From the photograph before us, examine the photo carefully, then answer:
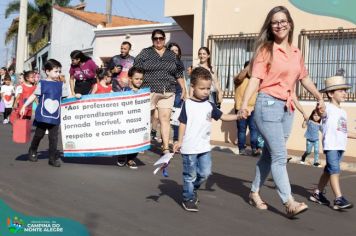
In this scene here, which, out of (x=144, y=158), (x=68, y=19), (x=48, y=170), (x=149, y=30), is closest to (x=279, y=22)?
(x=48, y=170)

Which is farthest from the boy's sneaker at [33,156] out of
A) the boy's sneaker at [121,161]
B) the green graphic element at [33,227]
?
the green graphic element at [33,227]

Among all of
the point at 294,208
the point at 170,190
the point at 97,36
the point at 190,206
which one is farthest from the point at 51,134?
the point at 97,36

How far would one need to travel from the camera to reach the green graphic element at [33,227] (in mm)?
4547

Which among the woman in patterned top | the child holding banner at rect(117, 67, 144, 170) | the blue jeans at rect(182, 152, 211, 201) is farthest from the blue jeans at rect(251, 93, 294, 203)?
the woman in patterned top

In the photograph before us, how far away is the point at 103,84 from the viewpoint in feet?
32.2

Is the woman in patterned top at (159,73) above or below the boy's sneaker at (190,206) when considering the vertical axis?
above

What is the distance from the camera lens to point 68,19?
2719 cm

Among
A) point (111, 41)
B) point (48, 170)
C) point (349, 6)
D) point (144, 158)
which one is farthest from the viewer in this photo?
point (111, 41)

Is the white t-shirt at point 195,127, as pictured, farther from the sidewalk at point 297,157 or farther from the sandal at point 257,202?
the sidewalk at point 297,157

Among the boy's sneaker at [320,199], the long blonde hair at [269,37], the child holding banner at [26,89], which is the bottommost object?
the boy's sneaker at [320,199]

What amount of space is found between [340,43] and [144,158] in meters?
5.18

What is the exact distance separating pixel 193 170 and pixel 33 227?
2.01 metres

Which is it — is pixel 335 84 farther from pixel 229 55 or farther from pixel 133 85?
pixel 229 55

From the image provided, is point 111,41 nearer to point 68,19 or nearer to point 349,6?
point 68,19
